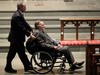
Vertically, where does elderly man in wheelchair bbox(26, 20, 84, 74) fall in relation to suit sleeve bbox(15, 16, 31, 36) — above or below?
below

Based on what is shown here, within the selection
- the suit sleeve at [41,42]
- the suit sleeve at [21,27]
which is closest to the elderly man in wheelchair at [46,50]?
the suit sleeve at [41,42]

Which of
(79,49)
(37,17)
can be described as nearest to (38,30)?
(79,49)

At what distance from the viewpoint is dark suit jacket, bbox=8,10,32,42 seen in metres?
4.75

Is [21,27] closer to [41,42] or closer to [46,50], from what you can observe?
[41,42]

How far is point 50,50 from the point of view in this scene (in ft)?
15.6

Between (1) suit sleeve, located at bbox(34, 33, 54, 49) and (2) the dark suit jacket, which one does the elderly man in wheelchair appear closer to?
(1) suit sleeve, located at bbox(34, 33, 54, 49)

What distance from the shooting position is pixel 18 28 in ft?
15.9

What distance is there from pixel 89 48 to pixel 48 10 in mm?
3850

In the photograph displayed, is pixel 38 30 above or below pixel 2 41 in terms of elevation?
above

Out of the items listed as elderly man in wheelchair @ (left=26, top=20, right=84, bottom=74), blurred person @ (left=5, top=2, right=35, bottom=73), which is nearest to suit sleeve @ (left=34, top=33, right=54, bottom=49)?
elderly man in wheelchair @ (left=26, top=20, right=84, bottom=74)

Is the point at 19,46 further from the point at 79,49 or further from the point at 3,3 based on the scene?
the point at 3,3

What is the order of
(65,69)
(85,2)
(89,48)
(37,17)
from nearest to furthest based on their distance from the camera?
1. (89,48)
2. (65,69)
3. (37,17)
4. (85,2)

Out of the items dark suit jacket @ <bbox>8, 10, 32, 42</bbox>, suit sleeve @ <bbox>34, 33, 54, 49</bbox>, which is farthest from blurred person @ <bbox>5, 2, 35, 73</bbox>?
suit sleeve @ <bbox>34, 33, 54, 49</bbox>

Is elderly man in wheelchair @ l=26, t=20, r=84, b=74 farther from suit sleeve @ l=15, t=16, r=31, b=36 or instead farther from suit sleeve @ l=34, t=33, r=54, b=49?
suit sleeve @ l=15, t=16, r=31, b=36
